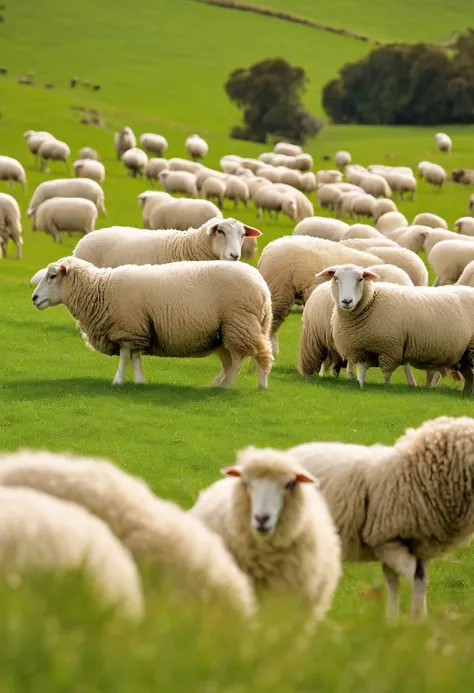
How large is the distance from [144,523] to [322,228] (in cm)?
2166

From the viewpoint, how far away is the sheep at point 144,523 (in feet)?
12.6

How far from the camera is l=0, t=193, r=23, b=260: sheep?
25.1 metres

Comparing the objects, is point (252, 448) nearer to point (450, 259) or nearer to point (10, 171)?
point (450, 259)

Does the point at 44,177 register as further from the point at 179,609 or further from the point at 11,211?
the point at 179,609

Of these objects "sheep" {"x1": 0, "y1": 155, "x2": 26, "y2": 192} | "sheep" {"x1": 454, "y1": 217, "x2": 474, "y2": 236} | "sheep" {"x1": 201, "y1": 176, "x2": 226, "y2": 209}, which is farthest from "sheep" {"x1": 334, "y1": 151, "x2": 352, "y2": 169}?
"sheep" {"x1": 454, "y1": 217, "x2": 474, "y2": 236}

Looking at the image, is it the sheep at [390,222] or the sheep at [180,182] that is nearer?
the sheep at [390,222]

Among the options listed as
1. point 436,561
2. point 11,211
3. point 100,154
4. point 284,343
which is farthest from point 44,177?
point 436,561

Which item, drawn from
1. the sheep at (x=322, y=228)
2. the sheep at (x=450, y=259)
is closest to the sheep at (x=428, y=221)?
the sheep at (x=322, y=228)

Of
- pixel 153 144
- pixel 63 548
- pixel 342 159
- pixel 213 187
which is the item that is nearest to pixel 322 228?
pixel 213 187

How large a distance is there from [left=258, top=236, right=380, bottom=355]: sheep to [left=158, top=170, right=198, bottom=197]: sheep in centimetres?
2131

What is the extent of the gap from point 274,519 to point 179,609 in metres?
1.94

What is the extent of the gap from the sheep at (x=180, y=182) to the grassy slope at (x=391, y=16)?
51.2 metres

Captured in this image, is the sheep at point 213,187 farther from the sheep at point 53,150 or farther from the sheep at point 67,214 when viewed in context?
the sheep at point 67,214

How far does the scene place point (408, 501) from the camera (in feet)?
21.5
